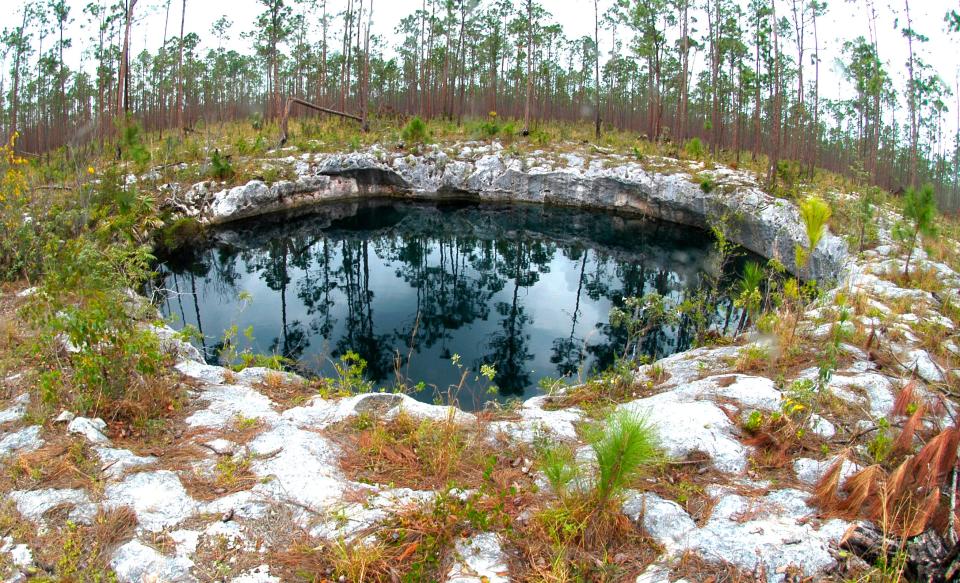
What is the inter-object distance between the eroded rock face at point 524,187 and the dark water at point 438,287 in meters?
0.88

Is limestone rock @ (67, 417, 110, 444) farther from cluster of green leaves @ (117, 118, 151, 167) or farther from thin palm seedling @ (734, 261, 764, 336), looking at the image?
cluster of green leaves @ (117, 118, 151, 167)

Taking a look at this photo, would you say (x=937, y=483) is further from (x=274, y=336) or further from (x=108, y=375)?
(x=274, y=336)

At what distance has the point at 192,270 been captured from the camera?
12438 mm

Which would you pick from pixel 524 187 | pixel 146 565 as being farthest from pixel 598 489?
pixel 524 187

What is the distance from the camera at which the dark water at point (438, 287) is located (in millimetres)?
8430

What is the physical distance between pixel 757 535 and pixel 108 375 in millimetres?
4586

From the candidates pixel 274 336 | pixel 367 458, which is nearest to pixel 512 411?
pixel 367 458

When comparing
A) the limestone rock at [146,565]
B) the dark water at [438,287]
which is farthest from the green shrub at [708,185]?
the limestone rock at [146,565]

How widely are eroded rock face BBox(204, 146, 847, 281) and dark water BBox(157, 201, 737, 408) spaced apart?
876mm

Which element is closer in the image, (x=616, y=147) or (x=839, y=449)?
(x=839, y=449)

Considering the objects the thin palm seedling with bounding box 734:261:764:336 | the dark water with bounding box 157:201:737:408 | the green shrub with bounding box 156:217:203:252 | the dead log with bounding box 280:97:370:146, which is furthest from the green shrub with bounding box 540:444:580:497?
the dead log with bounding box 280:97:370:146

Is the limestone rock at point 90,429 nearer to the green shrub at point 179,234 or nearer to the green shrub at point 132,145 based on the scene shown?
the green shrub at point 179,234

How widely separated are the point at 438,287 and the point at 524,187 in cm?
1020

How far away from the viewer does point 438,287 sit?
12.0 m
